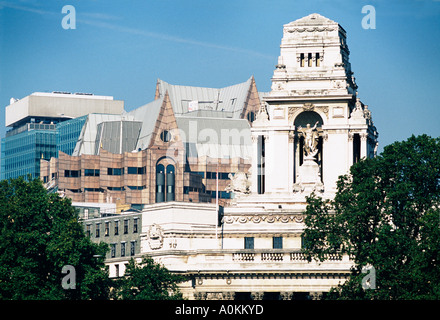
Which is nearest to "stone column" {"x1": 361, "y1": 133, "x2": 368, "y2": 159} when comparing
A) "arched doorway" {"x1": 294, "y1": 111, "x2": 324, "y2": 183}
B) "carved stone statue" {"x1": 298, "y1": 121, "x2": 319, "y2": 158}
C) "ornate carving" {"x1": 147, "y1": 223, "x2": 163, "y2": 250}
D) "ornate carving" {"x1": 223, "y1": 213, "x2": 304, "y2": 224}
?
"arched doorway" {"x1": 294, "y1": 111, "x2": 324, "y2": 183}

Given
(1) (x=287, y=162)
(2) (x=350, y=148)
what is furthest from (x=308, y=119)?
(2) (x=350, y=148)

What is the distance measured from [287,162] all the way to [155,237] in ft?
67.3

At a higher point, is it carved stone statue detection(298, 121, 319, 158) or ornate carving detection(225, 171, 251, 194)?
carved stone statue detection(298, 121, 319, 158)

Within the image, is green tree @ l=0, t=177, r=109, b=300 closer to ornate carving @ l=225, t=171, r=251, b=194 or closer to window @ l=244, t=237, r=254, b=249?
window @ l=244, t=237, r=254, b=249

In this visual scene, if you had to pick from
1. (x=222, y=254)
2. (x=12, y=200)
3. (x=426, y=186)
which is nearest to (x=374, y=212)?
(x=426, y=186)

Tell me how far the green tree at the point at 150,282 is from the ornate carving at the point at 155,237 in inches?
259

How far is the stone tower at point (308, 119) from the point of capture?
183 meters

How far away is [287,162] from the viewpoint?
18488 cm

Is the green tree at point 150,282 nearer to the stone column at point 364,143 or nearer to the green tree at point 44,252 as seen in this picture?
the green tree at point 44,252

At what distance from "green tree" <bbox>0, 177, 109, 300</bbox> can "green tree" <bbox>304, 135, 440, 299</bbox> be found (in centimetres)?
2633

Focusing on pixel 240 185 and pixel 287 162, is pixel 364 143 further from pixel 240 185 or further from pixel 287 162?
pixel 240 185

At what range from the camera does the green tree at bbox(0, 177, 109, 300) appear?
166m

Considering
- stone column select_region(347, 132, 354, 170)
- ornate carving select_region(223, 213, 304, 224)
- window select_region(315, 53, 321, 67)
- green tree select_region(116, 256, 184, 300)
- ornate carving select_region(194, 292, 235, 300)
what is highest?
window select_region(315, 53, 321, 67)

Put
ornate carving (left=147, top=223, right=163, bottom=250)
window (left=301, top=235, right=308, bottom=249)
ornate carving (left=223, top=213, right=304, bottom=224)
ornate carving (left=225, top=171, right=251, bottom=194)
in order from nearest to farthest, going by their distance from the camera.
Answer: window (left=301, top=235, right=308, bottom=249), ornate carving (left=147, top=223, right=163, bottom=250), ornate carving (left=223, top=213, right=304, bottom=224), ornate carving (left=225, top=171, right=251, bottom=194)
